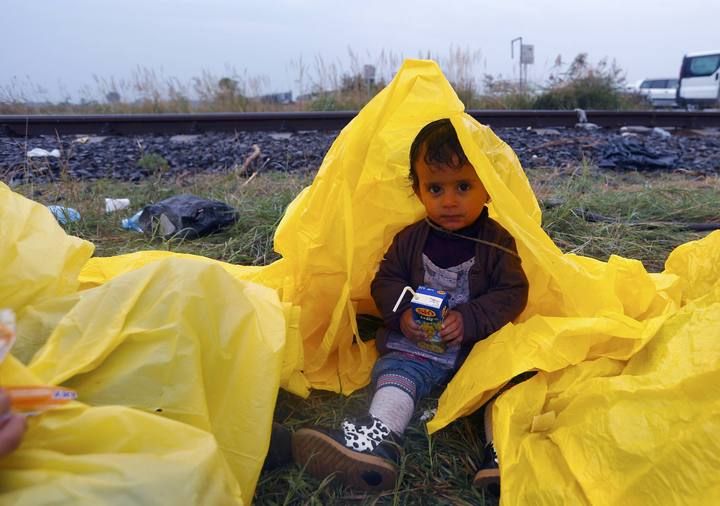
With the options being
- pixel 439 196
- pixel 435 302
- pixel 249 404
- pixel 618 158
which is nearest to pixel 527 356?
pixel 435 302

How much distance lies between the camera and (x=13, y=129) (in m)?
6.60

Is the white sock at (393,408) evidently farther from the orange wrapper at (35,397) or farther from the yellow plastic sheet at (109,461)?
the orange wrapper at (35,397)

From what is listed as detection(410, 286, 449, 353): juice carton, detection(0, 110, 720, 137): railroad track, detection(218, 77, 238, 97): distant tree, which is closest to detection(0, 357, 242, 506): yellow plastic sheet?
detection(410, 286, 449, 353): juice carton

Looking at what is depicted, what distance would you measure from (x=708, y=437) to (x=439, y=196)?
3.28ft

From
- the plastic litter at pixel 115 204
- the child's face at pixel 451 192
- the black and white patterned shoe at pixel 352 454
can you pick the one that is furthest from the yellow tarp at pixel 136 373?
the plastic litter at pixel 115 204

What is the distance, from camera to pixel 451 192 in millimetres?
1887

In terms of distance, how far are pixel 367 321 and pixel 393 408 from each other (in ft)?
2.37

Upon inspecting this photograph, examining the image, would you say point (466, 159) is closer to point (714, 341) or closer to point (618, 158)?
point (714, 341)

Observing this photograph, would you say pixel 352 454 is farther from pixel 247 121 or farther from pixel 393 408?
pixel 247 121

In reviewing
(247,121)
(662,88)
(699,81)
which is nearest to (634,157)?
(247,121)

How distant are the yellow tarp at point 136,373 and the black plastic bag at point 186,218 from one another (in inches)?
60.8

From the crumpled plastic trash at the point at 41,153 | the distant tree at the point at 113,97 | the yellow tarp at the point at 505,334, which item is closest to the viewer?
the yellow tarp at the point at 505,334

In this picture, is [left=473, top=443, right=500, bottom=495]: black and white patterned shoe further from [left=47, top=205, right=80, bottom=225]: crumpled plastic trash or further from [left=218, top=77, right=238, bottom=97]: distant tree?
[left=218, top=77, right=238, bottom=97]: distant tree

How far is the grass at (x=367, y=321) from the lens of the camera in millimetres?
1504
